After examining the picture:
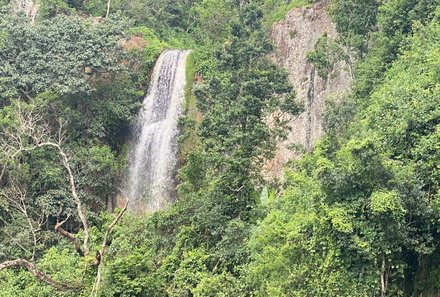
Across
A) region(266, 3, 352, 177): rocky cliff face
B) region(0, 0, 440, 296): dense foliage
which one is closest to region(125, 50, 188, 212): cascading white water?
region(0, 0, 440, 296): dense foliage

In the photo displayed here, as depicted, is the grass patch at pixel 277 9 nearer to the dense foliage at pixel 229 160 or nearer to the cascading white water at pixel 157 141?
the dense foliage at pixel 229 160

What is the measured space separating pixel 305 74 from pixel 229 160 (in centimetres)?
702

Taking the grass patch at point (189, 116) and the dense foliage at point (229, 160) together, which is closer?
the dense foliage at point (229, 160)

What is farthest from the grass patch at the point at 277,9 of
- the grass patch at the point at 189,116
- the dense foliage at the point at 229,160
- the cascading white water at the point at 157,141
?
the cascading white water at the point at 157,141

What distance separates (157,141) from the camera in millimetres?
→ 20797

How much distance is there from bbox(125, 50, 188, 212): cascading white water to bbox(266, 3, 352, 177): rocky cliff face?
378 centimetres

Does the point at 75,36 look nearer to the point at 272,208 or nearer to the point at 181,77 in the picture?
the point at 181,77

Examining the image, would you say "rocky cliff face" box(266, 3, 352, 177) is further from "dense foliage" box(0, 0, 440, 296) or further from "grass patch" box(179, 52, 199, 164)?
"grass patch" box(179, 52, 199, 164)

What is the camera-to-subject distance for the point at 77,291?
11570mm

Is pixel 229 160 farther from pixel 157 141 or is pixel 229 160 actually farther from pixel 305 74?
pixel 157 141

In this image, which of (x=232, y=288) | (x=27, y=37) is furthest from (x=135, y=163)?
(x=232, y=288)

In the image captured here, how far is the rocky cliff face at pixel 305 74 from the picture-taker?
60.5ft

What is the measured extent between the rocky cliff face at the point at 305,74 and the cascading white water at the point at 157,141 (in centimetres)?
378

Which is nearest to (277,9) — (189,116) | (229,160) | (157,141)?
(189,116)
